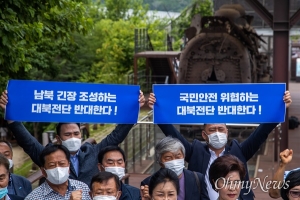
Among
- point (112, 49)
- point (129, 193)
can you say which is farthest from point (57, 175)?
point (112, 49)

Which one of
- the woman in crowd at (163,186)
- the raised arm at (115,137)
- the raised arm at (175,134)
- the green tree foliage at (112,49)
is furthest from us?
the green tree foliage at (112,49)

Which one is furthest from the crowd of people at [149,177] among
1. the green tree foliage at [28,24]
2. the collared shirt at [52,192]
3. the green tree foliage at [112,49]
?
the green tree foliage at [112,49]

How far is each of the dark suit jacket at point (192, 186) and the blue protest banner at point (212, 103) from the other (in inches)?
41.0

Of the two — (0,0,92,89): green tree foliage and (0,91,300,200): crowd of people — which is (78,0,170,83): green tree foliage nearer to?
(0,0,92,89): green tree foliage

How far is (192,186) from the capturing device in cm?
581

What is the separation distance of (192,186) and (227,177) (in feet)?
2.43

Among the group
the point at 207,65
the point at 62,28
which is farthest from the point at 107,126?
the point at 62,28

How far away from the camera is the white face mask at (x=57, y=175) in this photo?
218 inches

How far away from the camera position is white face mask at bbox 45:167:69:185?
18.1ft

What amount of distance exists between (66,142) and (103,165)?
0.78 m

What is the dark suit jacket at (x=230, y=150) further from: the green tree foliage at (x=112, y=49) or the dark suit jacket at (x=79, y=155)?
the green tree foliage at (x=112, y=49)

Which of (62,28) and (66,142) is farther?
(62,28)

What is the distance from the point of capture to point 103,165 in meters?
5.89

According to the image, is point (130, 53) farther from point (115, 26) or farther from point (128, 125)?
point (128, 125)
